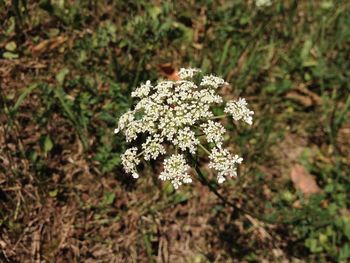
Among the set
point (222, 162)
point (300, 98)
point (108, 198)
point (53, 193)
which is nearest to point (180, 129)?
point (222, 162)

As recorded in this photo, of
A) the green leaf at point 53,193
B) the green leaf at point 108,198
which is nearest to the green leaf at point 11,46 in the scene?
→ the green leaf at point 53,193

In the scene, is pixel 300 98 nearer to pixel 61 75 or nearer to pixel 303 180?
pixel 303 180

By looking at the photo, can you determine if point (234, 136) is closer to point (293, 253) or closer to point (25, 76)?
point (293, 253)

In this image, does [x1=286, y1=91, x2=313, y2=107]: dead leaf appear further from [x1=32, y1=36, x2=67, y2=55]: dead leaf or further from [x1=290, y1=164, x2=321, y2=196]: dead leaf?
[x1=32, y1=36, x2=67, y2=55]: dead leaf

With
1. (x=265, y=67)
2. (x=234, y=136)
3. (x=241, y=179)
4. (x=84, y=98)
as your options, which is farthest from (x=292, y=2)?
(x=84, y=98)

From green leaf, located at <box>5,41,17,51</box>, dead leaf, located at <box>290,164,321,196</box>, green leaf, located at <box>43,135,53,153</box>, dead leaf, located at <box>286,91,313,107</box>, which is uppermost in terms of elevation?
green leaf, located at <box>5,41,17,51</box>

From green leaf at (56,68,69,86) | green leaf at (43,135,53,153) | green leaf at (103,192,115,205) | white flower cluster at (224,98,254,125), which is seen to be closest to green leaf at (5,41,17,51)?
green leaf at (56,68,69,86)

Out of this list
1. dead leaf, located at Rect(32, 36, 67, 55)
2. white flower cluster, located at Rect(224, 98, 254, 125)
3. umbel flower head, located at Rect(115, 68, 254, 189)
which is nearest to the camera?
umbel flower head, located at Rect(115, 68, 254, 189)
